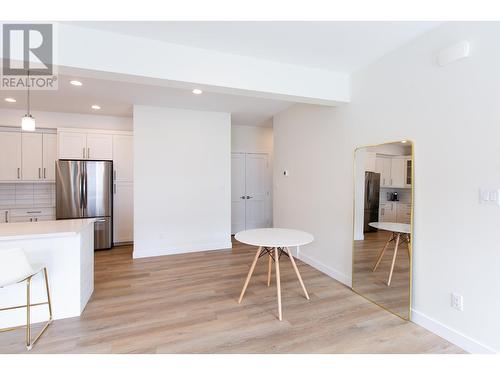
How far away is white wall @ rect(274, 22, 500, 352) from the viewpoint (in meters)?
1.76

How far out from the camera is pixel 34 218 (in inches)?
179

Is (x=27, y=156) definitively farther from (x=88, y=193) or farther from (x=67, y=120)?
(x=88, y=193)

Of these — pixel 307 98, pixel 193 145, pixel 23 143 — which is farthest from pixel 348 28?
pixel 23 143

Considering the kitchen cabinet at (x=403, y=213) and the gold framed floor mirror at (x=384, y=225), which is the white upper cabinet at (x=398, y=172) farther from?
the kitchen cabinet at (x=403, y=213)

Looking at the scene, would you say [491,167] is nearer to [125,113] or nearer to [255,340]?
[255,340]

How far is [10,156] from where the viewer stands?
14.4ft

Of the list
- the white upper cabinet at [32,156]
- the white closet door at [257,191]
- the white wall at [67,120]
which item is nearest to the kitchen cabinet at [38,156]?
the white upper cabinet at [32,156]

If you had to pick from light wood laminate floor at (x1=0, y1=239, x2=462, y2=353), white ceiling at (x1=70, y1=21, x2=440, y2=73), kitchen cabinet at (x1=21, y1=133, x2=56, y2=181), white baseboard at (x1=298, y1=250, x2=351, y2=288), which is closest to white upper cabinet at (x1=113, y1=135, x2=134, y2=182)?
kitchen cabinet at (x1=21, y1=133, x2=56, y2=181)

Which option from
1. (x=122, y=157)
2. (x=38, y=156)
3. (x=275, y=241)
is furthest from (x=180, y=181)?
(x=38, y=156)

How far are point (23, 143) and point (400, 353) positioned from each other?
20.1 ft

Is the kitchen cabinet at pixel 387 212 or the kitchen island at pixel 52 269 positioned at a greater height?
the kitchen cabinet at pixel 387 212

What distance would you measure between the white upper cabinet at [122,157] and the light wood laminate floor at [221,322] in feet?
6.93

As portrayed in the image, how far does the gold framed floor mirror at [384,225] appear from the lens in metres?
2.36

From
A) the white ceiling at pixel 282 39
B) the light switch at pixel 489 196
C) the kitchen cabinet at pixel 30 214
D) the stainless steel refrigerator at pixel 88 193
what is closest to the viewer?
the light switch at pixel 489 196
